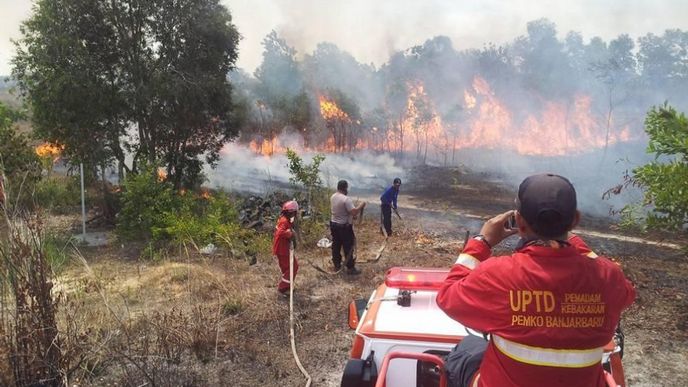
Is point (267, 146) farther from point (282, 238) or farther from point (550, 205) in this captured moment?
point (550, 205)

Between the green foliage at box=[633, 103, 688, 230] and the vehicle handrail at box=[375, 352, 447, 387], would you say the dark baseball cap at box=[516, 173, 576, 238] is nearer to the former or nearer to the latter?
the vehicle handrail at box=[375, 352, 447, 387]

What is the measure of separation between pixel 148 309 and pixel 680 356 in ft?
23.7

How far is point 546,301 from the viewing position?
1.66 metres

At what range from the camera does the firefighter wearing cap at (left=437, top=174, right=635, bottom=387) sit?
1.66 meters

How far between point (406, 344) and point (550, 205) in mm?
1277

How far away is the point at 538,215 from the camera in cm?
173

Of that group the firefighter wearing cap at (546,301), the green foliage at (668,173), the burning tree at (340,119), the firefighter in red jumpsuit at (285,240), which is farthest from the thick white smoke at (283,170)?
the firefighter wearing cap at (546,301)

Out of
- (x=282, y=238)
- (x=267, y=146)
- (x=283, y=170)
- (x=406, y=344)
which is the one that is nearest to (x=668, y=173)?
(x=406, y=344)

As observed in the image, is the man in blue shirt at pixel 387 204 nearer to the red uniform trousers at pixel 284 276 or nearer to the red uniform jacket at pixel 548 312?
the red uniform trousers at pixel 284 276

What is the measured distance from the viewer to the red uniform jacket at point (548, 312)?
1660mm

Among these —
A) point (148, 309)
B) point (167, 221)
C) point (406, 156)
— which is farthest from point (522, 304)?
point (406, 156)

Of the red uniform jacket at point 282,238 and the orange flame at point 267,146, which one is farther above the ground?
the orange flame at point 267,146

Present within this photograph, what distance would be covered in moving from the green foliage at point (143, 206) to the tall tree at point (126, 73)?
94 centimetres

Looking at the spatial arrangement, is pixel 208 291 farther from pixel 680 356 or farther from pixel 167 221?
pixel 680 356
